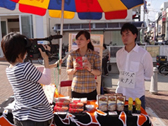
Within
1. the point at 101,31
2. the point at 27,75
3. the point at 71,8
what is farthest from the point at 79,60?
the point at 101,31

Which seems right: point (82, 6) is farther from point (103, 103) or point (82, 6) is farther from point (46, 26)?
point (46, 26)

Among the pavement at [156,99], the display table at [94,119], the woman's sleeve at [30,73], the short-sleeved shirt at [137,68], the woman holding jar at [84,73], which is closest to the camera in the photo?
the woman's sleeve at [30,73]

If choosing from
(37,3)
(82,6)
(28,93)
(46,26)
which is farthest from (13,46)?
(46,26)

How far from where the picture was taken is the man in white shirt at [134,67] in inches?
90.0

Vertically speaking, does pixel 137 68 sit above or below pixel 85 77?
above

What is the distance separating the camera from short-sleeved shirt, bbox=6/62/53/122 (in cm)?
154

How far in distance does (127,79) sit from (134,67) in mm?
194

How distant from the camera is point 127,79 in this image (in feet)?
7.69

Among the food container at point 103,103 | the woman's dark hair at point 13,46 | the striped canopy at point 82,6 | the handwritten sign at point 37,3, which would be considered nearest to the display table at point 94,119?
the food container at point 103,103

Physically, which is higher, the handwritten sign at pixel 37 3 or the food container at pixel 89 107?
the handwritten sign at pixel 37 3

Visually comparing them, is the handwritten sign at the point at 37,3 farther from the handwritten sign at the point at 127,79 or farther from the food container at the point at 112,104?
the food container at the point at 112,104

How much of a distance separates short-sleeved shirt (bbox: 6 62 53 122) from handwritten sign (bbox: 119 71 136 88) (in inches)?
46.6

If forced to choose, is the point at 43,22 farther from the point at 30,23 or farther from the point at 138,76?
the point at 138,76

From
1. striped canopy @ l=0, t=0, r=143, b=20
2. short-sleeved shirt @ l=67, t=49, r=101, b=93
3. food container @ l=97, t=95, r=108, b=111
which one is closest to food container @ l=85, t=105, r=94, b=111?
food container @ l=97, t=95, r=108, b=111
